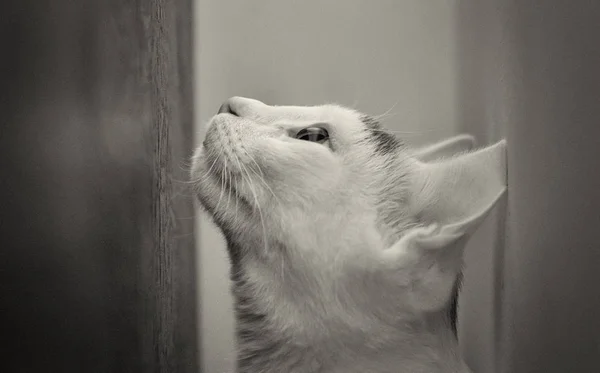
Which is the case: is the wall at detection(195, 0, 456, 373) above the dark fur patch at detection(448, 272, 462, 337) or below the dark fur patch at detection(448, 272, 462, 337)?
above

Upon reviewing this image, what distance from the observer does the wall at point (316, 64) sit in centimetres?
39

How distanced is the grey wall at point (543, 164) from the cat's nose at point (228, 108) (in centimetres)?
15

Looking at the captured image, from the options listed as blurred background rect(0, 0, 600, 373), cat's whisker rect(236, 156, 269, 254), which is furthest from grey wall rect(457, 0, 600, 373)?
cat's whisker rect(236, 156, 269, 254)

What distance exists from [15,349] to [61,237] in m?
0.08

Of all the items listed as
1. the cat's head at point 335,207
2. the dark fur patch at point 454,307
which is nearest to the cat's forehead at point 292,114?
the cat's head at point 335,207

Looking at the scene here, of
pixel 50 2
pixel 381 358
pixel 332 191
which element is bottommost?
pixel 381 358

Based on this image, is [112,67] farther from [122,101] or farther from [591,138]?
[591,138]

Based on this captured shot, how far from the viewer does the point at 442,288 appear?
37 centimetres

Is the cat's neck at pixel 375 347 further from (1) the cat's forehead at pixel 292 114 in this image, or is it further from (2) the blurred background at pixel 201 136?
(1) the cat's forehead at pixel 292 114

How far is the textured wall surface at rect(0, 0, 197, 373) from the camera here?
1.33 feet

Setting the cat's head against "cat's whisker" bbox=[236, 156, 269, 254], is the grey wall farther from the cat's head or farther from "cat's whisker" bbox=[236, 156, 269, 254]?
"cat's whisker" bbox=[236, 156, 269, 254]

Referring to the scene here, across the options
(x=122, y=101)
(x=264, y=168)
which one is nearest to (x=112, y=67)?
(x=122, y=101)

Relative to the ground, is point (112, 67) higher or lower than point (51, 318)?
higher

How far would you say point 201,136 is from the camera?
0.42 metres
